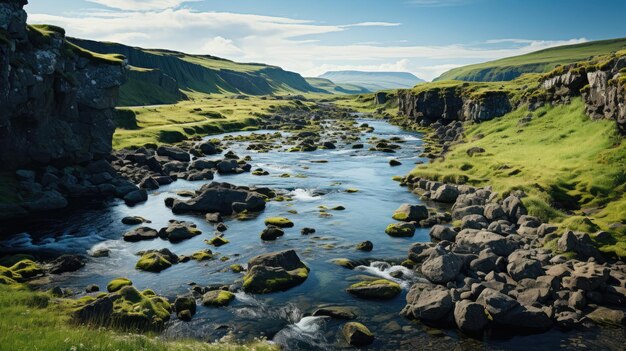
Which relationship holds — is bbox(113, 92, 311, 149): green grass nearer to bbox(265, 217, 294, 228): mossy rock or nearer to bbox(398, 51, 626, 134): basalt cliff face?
bbox(265, 217, 294, 228): mossy rock

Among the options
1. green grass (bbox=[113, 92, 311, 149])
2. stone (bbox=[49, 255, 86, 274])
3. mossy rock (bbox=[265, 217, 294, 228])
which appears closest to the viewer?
stone (bbox=[49, 255, 86, 274])

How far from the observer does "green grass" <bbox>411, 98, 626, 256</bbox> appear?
154 ft

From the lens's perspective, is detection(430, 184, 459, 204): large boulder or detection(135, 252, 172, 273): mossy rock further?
detection(430, 184, 459, 204): large boulder

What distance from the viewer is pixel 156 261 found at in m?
38.2

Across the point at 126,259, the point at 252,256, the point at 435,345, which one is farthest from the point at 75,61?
the point at 435,345

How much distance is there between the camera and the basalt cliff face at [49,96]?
55531mm

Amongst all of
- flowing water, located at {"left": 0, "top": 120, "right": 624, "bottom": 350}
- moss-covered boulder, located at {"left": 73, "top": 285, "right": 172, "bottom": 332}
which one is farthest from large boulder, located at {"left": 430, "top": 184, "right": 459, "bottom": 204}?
moss-covered boulder, located at {"left": 73, "top": 285, "right": 172, "bottom": 332}

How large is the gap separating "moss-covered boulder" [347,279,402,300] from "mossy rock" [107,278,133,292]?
54.6 ft

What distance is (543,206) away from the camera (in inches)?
1879

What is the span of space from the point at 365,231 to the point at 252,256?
519 inches

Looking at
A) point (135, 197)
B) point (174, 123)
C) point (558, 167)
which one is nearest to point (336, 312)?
point (135, 197)

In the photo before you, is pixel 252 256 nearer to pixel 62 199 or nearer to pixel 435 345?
pixel 435 345

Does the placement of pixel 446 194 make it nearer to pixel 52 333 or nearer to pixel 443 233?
pixel 443 233

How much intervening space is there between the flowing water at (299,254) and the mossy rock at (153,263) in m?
0.66
